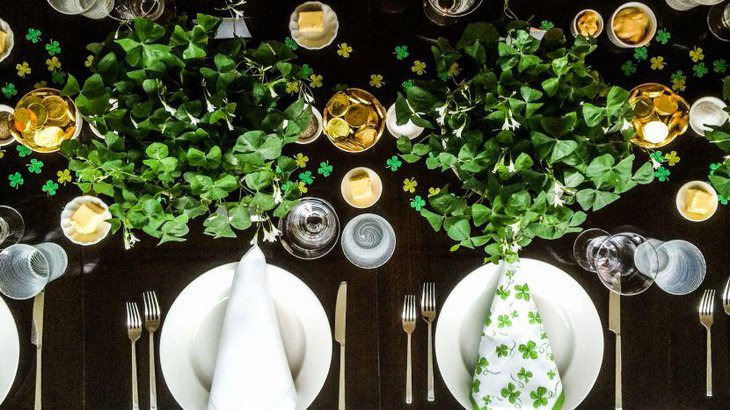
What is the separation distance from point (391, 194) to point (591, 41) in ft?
1.84

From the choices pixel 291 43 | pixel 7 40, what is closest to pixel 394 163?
pixel 291 43

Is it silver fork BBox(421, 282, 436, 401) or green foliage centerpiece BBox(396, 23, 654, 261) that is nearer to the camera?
green foliage centerpiece BBox(396, 23, 654, 261)

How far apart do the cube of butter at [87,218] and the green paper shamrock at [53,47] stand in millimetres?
380

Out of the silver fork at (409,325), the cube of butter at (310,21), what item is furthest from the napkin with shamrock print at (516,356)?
the cube of butter at (310,21)

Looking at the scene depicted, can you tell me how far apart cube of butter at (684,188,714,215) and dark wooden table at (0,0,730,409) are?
0.12ft

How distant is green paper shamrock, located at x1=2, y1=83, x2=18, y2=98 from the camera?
1368mm

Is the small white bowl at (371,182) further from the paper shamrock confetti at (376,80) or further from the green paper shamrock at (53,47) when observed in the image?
the green paper shamrock at (53,47)

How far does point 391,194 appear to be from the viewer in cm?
139

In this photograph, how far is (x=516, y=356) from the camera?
131 cm

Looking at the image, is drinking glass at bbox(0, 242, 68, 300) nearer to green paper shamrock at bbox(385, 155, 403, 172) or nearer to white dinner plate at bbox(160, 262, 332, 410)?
white dinner plate at bbox(160, 262, 332, 410)

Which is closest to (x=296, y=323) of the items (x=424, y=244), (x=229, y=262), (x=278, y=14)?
(x=229, y=262)

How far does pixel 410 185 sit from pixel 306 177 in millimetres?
258

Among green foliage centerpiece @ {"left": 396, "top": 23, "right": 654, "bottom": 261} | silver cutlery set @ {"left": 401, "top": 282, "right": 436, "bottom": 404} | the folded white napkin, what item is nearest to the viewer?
green foliage centerpiece @ {"left": 396, "top": 23, "right": 654, "bottom": 261}

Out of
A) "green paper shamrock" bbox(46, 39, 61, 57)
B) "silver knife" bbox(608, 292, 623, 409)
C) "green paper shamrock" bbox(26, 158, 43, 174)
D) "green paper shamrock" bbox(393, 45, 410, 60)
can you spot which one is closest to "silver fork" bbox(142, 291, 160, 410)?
"green paper shamrock" bbox(26, 158, 43, 174)
